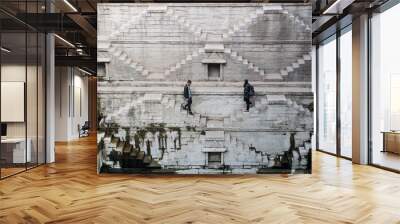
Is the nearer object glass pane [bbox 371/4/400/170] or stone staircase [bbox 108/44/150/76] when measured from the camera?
stone staircase [bbox 108/44/150/76]

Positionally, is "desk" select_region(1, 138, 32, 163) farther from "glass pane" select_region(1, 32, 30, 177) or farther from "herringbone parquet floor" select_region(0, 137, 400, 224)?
"herringbone parquet floor" select_region(0, 137, 400, 224)

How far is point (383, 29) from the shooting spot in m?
7.86

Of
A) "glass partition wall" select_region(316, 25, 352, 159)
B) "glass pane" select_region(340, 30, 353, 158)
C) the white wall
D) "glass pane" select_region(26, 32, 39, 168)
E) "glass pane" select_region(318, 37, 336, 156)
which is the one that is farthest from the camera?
the white wall

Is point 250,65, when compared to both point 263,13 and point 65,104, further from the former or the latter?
point 65,104

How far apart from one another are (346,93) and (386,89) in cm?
176

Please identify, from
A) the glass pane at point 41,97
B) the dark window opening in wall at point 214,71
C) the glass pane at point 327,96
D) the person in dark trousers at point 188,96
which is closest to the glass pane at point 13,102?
the glass pane at point 41,97

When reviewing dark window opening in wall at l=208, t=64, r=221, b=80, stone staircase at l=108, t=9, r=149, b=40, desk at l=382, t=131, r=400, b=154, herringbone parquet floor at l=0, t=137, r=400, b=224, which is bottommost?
herringbone parquet floor at l=0, t=137, r=400, b=224

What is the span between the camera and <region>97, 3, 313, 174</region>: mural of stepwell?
7.03 metres

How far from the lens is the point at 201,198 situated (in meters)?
5.12

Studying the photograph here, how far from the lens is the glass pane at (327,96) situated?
1040cm

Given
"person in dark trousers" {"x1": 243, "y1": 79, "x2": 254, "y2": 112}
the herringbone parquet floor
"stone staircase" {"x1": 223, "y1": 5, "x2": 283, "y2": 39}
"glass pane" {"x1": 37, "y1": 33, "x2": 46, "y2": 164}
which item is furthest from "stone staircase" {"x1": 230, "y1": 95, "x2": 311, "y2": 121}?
"glass pane" {"x1": 37, "y1": 33, "x2": 46, "y2": 164}

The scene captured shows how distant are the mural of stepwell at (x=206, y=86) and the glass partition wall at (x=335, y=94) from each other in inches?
113

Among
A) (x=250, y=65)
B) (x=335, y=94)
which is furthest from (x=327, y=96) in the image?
(x=250, y=65)

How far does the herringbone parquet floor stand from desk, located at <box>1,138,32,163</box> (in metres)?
0.38
